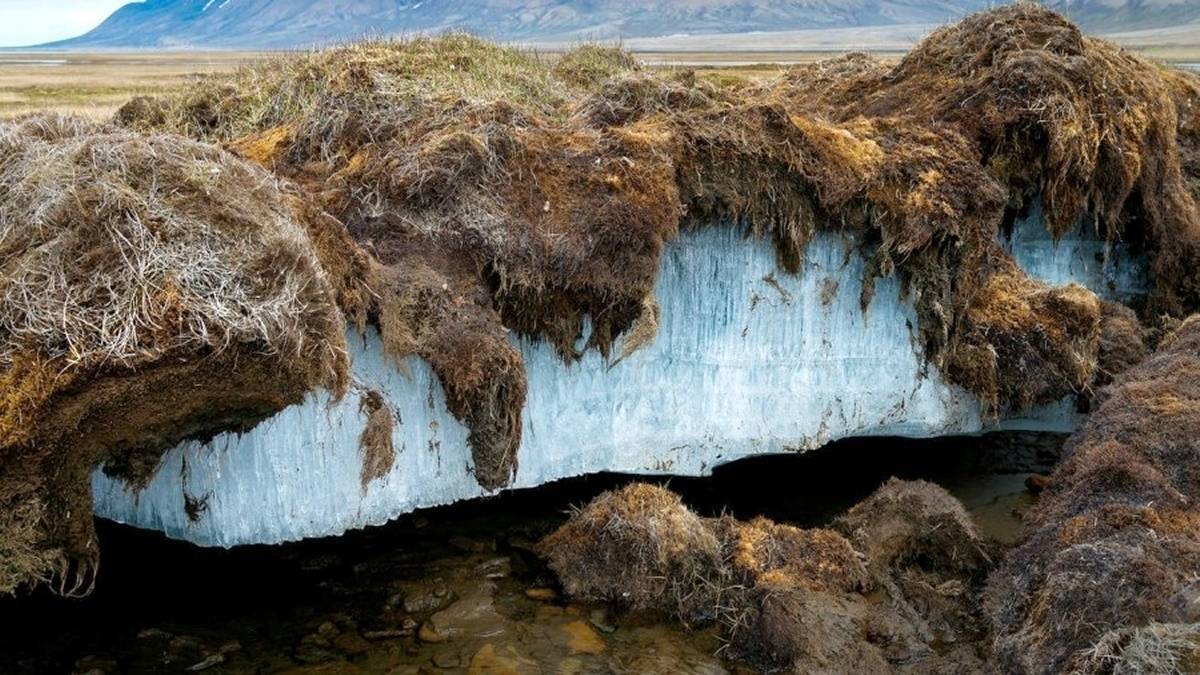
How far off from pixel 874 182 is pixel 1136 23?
20811cm

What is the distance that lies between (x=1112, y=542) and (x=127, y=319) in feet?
22.0

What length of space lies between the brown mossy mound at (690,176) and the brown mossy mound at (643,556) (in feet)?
3.28

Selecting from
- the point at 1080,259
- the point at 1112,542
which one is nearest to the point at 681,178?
the point at 1112,542

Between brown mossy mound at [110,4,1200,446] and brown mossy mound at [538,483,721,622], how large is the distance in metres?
1.00

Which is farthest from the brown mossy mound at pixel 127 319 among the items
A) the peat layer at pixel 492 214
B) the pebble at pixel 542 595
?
the pebble at pixel 542 595

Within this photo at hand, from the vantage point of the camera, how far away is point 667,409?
10.7m

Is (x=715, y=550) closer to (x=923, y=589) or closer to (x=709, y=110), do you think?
(x=923, y=589)

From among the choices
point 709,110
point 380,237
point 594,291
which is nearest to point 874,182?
point 709,110

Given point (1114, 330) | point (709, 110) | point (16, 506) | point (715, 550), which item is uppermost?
point (709, 110)

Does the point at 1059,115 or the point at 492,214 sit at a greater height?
the point at 1059,115

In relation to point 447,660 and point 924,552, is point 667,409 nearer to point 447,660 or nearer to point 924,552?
point 924,552

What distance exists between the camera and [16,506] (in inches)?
255

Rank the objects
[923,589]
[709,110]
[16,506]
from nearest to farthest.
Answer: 1. [16,506]
2. [923,589]
3. [709,110]

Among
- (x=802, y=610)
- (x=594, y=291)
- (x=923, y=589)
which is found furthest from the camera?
(x=594, y=291)
